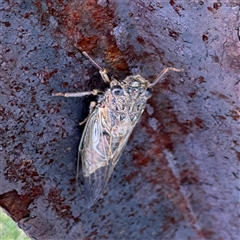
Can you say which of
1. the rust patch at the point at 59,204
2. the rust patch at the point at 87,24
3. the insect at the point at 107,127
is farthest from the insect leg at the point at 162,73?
the rust patch at the point at 59,204

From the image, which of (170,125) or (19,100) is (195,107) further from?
(19,100)

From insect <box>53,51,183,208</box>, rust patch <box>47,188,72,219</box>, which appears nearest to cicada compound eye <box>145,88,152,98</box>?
insect <box>53,51,183,208</box>

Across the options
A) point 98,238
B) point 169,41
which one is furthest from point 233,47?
point 98,238

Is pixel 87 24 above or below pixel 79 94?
above

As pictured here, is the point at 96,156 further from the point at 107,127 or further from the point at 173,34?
the point at 173,34

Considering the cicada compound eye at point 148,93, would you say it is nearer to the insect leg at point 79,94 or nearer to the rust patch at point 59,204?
the insect leg at point 79,94

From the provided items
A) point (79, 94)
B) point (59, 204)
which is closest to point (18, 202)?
point (59, 204)
